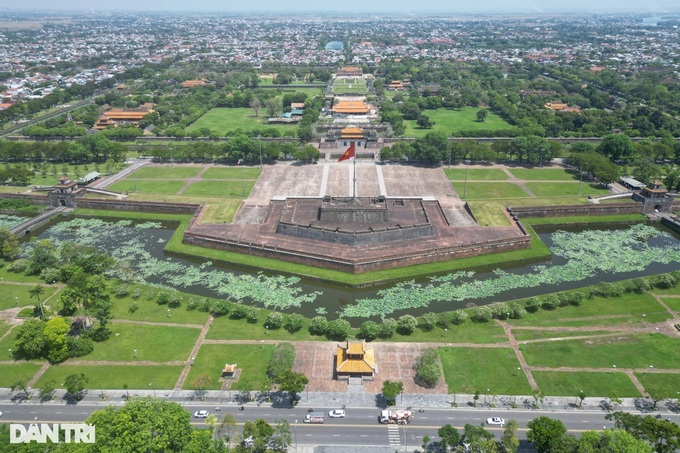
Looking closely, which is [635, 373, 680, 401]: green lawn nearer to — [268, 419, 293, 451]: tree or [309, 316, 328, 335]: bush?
[309, 316, 328, 335]: bush

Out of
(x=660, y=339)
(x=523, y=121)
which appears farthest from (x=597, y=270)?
(x=523, y=121)

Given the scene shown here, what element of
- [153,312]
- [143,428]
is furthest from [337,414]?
[153,312]

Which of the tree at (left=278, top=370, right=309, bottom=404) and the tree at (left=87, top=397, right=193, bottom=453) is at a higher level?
the tree at (left=87, top=397, right=193, bottom=453)

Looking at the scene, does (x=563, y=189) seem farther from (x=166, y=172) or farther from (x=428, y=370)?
(x=166, y=172)

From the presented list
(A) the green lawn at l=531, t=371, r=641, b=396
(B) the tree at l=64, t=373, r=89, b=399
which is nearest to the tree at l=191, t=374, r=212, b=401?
(B) the tree at l=64, t=373, r=89, b=399

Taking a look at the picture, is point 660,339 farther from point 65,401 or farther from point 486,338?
point 65,401
